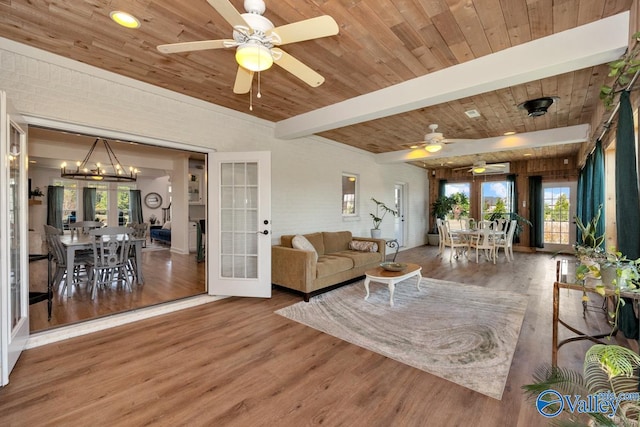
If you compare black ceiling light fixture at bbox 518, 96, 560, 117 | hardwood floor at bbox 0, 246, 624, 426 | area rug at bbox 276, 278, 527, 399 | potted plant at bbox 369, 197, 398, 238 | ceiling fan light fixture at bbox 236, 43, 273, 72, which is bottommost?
hardwood floor at bbox 0, 246, 624, 426

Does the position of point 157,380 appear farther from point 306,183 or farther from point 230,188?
point 306,183

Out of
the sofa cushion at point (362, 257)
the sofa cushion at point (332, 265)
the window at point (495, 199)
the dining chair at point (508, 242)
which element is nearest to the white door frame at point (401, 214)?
the dining chair at point (508, 242)

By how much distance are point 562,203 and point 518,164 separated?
5.43 feet

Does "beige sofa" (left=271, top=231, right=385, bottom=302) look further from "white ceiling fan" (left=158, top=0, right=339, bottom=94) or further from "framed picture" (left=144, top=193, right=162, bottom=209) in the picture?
"framed picture" (left=144, top=193, right=162, bottom=209)

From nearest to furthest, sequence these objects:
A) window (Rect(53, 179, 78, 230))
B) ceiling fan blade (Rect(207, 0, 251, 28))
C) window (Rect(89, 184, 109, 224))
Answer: ceiling fan blade (Rect(207, 0, 251, 28)) → window (Rect(53, 179, 78, 230)) → window (Rect(89, 184, 109, 224))

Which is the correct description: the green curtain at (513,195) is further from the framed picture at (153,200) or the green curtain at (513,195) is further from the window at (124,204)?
the window at (124,204)

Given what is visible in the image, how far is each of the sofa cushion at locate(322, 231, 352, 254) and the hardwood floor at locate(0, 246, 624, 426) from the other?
2.28 metres

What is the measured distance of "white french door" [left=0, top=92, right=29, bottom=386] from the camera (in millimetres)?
2053

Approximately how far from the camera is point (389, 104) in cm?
336

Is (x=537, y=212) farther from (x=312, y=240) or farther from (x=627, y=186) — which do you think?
(x=312, y=240)

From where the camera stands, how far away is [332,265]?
4.30 meters

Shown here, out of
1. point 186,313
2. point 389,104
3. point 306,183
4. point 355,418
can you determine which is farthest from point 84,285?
point 389,104

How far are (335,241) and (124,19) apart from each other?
435 cm

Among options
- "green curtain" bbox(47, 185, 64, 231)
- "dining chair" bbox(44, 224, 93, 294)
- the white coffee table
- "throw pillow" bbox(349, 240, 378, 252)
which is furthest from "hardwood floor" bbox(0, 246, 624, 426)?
"green curtain" bbox(47, 185, 64, 231)
